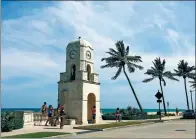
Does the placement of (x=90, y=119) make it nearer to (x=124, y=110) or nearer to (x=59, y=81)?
(x=59, y=81)

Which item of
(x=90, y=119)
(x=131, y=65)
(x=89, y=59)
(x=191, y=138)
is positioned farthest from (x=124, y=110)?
(x=191, y=138)

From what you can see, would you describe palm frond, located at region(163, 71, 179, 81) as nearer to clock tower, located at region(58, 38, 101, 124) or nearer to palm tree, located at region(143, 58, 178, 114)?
palm tree, located at region(143, 58, 178, 114)

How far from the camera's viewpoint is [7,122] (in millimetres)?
17938

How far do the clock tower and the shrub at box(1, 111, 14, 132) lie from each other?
6.67 m

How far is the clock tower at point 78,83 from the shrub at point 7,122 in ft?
21.9

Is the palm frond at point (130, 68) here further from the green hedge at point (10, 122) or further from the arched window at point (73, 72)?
the green hedge at point (10, 122)

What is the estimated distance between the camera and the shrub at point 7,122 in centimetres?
1769

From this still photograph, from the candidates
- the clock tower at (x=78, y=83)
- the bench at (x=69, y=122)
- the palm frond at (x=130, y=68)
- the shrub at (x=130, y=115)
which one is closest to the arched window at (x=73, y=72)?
the clock tower at (x=78, y=83)

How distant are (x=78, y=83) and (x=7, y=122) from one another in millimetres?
8424

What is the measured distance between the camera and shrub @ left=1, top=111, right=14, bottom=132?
17688 mm

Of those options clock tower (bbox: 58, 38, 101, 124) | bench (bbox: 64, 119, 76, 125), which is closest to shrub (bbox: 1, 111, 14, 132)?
bench (bbox: 64, 119, 76, 125)

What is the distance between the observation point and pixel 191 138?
14.0 meters

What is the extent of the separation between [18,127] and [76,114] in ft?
21.3

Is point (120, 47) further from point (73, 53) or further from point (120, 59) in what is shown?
point (73, 53)
